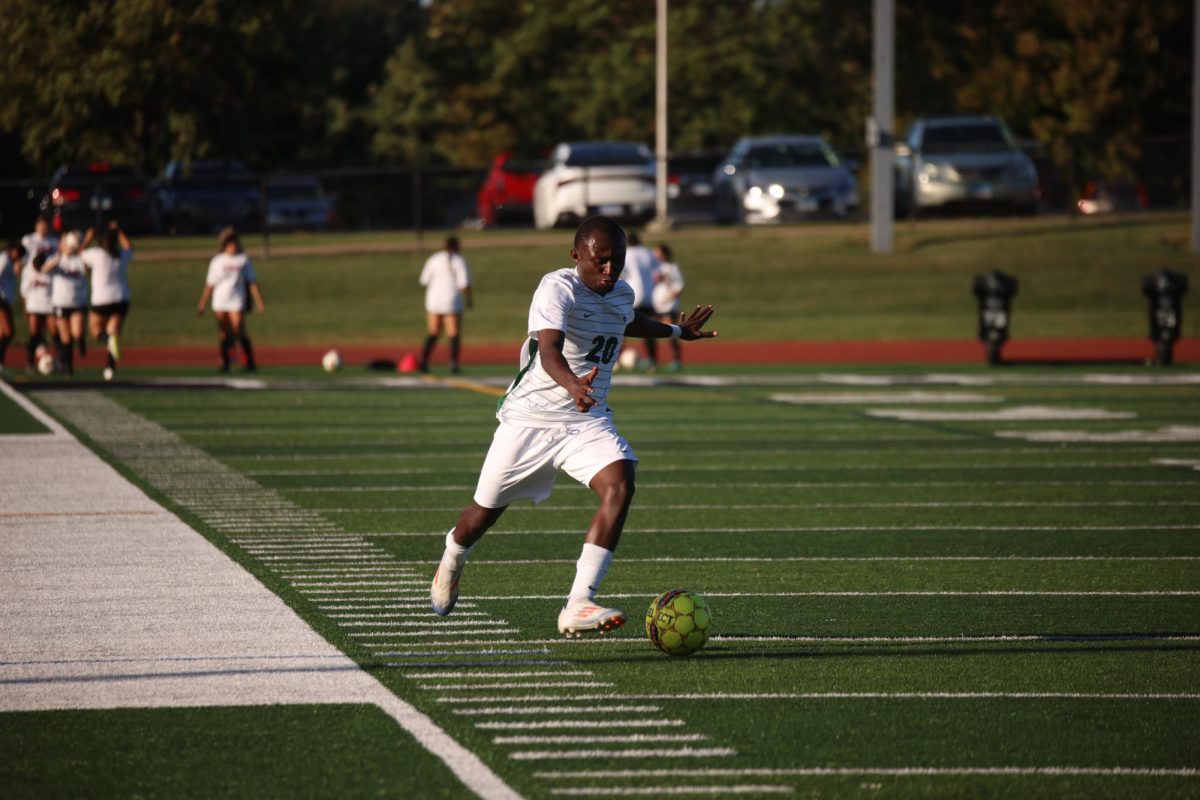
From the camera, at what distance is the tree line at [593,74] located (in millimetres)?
41500

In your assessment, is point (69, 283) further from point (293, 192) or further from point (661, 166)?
point (293, 192)

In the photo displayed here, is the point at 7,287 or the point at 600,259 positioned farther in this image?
the point at 7,287

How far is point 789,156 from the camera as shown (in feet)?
123

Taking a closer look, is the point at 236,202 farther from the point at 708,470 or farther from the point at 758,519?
the point at 758,519

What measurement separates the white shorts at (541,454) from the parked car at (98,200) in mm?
29168

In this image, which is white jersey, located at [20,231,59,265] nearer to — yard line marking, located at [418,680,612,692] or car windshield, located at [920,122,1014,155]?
yard line marking, located at [418,680,612,692]

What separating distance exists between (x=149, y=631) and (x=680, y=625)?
7.65ft

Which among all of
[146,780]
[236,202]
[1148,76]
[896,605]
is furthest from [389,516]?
[1148,76]

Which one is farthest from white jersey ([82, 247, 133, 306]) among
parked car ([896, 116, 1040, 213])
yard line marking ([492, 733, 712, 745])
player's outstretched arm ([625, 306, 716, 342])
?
parked car ([896, 116, 1040, 213])

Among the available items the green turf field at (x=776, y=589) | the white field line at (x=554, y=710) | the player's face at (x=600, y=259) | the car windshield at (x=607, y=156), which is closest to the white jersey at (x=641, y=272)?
the green turf field at (x=776, y=589)

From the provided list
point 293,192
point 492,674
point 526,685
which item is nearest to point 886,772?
point 526,685

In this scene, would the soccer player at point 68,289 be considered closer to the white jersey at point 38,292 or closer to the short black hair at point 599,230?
the white jersey at point 38,292

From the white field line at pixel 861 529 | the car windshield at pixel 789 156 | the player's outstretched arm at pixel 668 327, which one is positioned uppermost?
the car windshield at pixel 789 156

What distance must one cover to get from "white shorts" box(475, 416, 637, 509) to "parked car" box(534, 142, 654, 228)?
29756 mm
